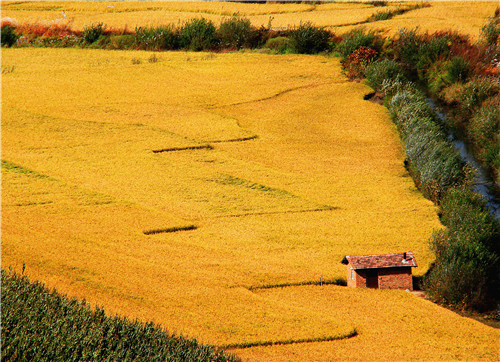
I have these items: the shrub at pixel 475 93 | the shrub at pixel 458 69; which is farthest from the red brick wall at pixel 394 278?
the shrub at pixel 458 69

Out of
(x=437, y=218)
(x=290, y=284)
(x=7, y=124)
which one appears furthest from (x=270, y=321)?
(x=7, y=124)

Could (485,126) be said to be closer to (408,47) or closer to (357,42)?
(408,47)

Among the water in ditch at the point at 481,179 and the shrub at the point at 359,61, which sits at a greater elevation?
the shrub at the point at 359,61

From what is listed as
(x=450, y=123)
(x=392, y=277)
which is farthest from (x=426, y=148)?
(x=392, y=277)

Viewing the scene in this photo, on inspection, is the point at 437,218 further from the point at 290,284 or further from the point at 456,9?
the point at 456,9

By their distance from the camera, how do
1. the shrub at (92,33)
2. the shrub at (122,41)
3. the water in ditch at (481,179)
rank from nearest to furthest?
the water in ditch at (481,179) < the shrub at (122,41) < the shrub at (92,33)

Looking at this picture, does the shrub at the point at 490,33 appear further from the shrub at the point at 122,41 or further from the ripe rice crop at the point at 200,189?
the shrub at the point at 122,41
